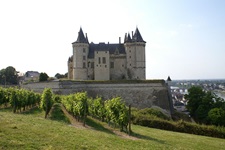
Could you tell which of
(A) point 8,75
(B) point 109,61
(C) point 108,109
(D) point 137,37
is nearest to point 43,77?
(B) point 109,61

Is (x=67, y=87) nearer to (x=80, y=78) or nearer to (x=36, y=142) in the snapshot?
(x=80, y=78)

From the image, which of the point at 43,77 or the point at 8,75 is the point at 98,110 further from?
the point at 8,75

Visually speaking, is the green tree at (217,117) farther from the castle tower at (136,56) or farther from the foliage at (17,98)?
the foliage at (17,98)

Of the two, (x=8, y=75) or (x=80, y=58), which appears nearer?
(x=80, y=58)

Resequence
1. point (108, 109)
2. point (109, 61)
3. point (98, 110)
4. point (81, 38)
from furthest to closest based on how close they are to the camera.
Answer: point (109, 61) < point (81, 38) < point (98, 110) < point (108, 109)

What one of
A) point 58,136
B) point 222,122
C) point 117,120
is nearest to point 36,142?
point 58,136

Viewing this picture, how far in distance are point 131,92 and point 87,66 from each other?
458 inches

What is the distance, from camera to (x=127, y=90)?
142 ft

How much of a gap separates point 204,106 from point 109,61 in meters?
19.8

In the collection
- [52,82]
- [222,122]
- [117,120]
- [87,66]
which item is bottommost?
[222,122]

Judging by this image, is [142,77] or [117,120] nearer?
[117,120]

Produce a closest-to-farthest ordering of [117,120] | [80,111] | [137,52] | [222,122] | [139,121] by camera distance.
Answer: [117,120] → [80,111] → [139,121] → [222,122] → [137,52]

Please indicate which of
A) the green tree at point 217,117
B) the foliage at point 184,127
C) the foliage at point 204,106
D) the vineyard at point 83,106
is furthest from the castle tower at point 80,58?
the green tree at point 217,117

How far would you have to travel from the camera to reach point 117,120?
59.3 ft
